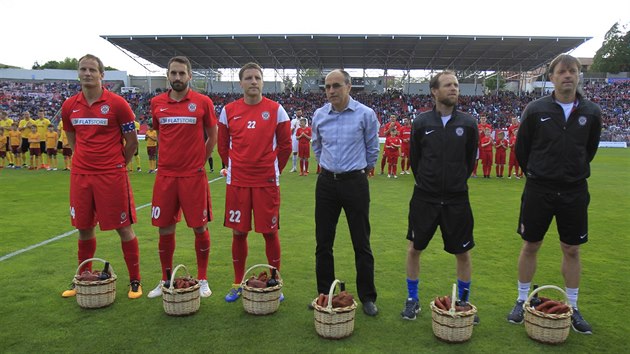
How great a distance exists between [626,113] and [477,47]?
16232 mm

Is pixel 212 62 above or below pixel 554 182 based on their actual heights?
above

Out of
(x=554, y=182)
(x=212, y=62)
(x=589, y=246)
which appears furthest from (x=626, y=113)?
(x=554, y=182)

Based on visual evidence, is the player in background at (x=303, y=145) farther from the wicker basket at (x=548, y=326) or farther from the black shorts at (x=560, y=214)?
the wicker basket at (x=548, y=326)

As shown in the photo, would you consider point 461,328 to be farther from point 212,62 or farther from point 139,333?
point 212,62

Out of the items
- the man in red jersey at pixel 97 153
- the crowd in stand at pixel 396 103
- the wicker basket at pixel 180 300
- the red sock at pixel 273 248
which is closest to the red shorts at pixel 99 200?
the man in red jersey at pixel 97 153

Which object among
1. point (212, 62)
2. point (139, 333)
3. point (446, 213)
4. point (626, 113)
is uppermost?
point (212, 62)

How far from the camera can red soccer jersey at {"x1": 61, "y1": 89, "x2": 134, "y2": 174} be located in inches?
168

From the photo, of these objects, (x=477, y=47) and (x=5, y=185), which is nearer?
(x=5, y=185)

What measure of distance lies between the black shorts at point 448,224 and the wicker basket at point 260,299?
1337 millimetres

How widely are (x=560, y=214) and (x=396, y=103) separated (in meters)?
43.7

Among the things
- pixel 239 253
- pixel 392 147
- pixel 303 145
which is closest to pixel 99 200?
pixel 239 253

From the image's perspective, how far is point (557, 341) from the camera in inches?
139

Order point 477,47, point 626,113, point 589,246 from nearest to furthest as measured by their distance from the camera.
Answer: point 589,246, point 477,47, point 626,113

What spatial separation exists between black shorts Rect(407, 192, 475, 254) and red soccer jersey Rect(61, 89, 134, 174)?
2895 millimetres
